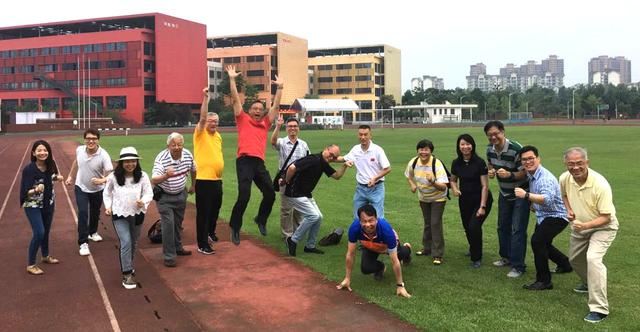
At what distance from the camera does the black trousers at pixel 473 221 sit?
6.76 m

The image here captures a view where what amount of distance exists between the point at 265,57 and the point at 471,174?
102448 mm

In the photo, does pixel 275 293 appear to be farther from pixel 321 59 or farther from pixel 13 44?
pixel 321 59

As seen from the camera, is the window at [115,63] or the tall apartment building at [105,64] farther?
the window at [115,63]

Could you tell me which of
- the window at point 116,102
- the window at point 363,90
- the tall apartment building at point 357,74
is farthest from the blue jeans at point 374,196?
the window at point 363,90

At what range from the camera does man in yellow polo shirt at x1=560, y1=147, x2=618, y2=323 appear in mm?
4988

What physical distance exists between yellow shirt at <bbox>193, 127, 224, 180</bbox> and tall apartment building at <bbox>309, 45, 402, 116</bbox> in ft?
379

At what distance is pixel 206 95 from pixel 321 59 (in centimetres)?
12013

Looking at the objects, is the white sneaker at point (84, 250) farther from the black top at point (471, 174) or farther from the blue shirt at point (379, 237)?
the black top at point (471, 174)

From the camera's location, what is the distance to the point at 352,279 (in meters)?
6.39

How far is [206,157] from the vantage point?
7371 millimetres

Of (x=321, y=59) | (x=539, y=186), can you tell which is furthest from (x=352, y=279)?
(x=321, y=59)

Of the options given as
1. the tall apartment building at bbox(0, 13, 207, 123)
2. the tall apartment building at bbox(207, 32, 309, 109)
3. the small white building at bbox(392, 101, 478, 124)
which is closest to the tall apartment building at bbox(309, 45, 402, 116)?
the tall apartment building at bbox(207, 32, 309, 109)

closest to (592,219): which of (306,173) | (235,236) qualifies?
(306,173)

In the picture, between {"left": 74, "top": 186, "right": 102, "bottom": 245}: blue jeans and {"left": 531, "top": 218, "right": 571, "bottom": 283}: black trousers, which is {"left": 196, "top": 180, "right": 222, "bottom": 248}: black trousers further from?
{"left": 531, "top": 218, "right": 571, "bottom": 283}: black trousers
